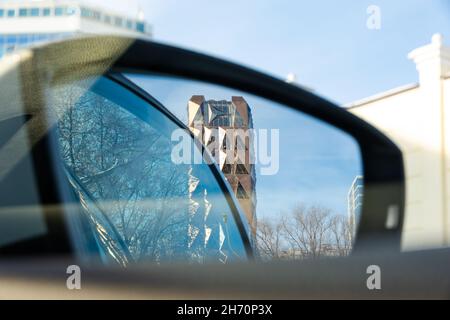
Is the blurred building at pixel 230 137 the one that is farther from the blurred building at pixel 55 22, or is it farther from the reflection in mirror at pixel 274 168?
the blurred building at pixel 55 22

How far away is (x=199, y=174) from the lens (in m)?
1.40

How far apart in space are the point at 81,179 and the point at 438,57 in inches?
38.7

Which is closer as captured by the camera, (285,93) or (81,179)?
(81,179)

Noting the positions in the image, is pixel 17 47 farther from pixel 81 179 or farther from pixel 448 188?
pixel 448 188

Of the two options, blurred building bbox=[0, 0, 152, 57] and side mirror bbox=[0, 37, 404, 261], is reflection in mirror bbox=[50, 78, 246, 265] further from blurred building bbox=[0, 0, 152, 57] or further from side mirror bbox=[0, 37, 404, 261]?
blurred building bbox=[0, 0, 152, 57]

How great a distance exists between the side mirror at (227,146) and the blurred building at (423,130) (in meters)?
0.04

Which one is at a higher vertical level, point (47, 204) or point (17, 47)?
point (17, 47)

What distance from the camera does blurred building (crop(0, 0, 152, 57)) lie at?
1332 mm

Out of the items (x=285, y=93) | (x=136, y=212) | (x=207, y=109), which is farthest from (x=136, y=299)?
(x=285, y=93)

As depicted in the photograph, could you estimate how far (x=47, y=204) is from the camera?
1263 millimetres

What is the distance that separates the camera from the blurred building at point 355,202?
141 centimetres

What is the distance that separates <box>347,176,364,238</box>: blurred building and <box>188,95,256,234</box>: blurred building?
0.81 ft

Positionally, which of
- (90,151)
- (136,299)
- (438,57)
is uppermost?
(438,57)

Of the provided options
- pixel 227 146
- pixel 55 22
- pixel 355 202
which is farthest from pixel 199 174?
pixel 55 22
